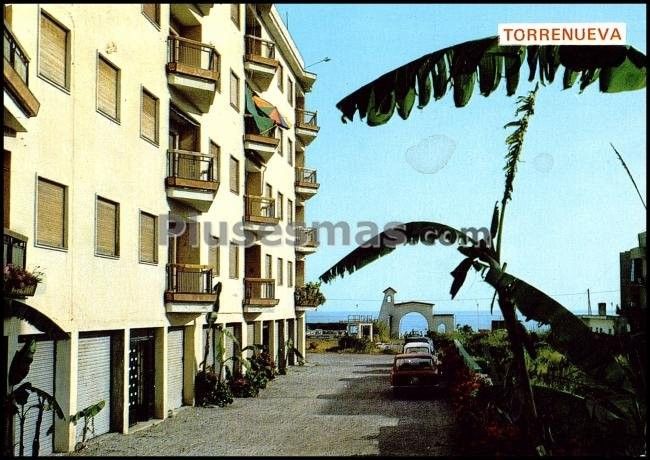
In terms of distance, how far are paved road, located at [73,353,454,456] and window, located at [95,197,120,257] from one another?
445 centimetres

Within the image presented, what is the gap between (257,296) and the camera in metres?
32.7

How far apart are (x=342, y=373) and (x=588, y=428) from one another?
2766 cm

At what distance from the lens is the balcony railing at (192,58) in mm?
23297

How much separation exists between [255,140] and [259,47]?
4.81 meters

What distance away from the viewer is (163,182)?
22.6 m

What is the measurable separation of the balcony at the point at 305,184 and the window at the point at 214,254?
53.6 feet

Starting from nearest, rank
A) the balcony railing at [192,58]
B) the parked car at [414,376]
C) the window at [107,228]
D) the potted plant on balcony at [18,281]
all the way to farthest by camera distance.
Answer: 1. the potted plant on balcony at [18,281]
2. the window at [107,228]
3. the balcony railing at [192,58]
4. the parked car at [414,376]

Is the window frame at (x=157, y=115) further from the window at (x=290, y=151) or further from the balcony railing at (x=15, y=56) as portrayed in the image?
the window at (x=290, y=151)

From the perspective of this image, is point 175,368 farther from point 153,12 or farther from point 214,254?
point 153,12

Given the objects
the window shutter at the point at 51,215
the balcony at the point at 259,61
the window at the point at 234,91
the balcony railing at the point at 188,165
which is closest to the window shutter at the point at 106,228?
the window shutter at the point at 51,215

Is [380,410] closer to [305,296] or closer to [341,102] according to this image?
[341,102]

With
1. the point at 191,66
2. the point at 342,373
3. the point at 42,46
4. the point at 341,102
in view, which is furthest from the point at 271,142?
the point at 341,102

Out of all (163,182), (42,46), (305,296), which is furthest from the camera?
(305,296)

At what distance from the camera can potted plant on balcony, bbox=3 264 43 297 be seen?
13.3m
